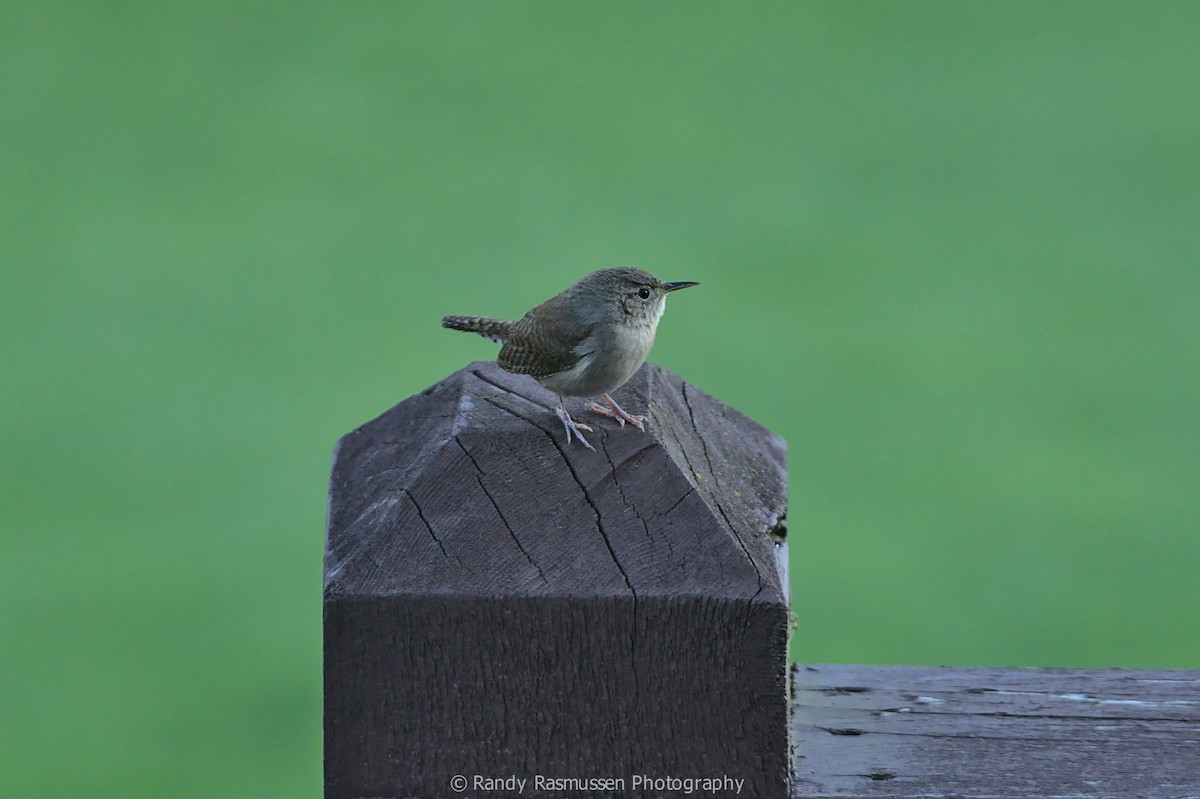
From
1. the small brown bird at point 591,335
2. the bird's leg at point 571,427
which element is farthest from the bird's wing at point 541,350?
the bird's leg at point 571,427

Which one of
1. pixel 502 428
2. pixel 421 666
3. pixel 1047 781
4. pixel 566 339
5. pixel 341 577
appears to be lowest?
pixel 1047 781

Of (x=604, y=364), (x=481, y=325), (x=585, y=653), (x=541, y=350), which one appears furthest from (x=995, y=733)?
(x=481, y=325)

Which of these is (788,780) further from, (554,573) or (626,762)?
(554,573)

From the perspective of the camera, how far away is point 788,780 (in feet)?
5.41

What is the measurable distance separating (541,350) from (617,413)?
372 mm

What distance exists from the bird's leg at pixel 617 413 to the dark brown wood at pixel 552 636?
16cm

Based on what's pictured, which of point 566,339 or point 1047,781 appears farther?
point 566,339

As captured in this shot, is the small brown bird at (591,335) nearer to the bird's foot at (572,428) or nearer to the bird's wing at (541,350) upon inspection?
the bird's wing at (541,350)

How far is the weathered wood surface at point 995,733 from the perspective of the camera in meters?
1.72

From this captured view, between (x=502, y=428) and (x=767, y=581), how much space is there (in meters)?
0.43

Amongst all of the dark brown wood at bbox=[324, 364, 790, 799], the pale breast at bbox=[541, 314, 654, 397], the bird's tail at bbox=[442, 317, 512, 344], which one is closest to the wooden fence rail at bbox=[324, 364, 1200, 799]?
the dark brown wood at bbox=[324, 364, 790, 799]

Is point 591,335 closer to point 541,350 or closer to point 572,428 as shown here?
point 541,350

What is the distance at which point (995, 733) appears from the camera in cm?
183

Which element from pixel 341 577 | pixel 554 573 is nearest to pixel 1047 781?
pixel 554 573
